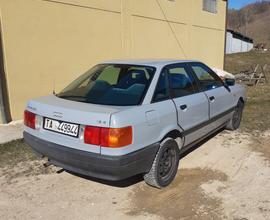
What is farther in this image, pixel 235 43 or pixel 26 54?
pixel 235 43

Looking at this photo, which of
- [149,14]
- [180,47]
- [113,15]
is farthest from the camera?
[180,47]

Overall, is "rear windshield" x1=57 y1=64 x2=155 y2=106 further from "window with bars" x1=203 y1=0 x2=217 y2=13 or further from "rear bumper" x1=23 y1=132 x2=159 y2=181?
"window with bars" x1=203 y1=0 x2=217 y2=13

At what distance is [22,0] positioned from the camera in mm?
6746

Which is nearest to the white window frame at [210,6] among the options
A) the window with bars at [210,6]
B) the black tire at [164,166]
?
the window with bars at [210,6]

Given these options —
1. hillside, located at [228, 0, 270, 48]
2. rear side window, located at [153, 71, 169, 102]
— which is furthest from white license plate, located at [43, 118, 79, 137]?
hillside, located at [228, 0, 270, 48]

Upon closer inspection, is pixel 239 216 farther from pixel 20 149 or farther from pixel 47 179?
pixel 20 149

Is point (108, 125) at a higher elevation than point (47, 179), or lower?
higher

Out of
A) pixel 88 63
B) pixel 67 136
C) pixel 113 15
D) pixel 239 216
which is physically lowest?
pixel 239 216

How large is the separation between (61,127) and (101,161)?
24.4 inches

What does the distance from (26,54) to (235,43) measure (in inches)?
1532

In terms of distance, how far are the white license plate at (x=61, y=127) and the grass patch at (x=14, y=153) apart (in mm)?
1502

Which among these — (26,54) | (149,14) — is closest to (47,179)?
(26,54)

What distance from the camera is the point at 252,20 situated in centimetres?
10088

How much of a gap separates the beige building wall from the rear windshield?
3126mm
